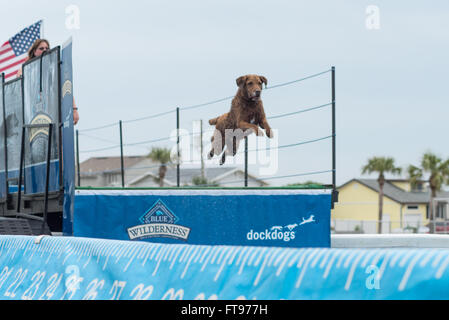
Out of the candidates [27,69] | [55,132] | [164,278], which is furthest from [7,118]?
[164,278]

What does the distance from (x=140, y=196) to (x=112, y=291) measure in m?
4.59

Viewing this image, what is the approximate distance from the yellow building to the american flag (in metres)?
66.1

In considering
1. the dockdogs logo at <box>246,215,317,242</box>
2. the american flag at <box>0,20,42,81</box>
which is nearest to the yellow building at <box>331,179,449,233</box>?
the american flag at <box>0,20,42,81</box>

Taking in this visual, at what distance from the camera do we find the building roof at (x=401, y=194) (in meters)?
83.8

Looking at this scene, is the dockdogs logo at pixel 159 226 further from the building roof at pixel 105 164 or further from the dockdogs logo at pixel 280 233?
the building roof at pixel 105 164

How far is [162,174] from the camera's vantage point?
62.8 metres

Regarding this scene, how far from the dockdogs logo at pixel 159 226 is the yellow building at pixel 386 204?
72.2 meters

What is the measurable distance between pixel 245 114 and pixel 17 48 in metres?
6.44

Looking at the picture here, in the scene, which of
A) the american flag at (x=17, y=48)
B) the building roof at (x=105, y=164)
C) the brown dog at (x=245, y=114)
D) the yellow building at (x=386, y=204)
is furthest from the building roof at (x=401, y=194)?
the brown dog at (x=245, y=114)

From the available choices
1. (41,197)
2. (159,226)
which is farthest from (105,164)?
(159,226)

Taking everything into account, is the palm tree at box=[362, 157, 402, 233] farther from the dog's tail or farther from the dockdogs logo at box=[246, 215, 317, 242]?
the dockdogs logo at box=[246, 215, 317, 242]

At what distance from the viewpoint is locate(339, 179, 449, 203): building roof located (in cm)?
8381

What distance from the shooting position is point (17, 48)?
1548 centimetres
